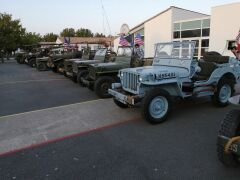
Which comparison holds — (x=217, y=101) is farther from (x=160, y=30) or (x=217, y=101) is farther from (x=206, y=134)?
(x=160, y=30)

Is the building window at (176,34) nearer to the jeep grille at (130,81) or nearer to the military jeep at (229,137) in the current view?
the jeep grille at (130,81)

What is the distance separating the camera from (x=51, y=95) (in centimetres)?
899

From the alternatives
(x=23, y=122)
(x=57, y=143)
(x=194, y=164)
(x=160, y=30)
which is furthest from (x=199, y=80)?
(x=160, y=30)

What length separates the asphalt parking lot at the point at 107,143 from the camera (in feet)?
11.3

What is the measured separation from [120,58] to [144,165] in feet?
19.7

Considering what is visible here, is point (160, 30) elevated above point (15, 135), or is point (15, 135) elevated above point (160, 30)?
point (160, 30)

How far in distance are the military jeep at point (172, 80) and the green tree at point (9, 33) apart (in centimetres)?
3074

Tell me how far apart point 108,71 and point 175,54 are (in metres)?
A: 2.92

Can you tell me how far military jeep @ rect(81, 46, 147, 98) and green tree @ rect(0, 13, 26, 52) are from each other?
27964 millimetres

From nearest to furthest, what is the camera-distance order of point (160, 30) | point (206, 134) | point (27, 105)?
point (206, 134)
point (27, 105)
point (160, 30)

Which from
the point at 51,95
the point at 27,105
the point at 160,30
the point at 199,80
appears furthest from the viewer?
the point at 160,30

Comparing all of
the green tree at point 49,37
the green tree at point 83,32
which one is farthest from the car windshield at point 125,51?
the green tree at point 83,32

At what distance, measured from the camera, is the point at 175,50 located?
6.28m

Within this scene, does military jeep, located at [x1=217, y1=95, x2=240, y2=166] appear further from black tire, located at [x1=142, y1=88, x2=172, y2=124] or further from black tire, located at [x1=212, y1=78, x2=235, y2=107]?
black tire, located at [x1=212, y1=78, x2=235, y2=107]
